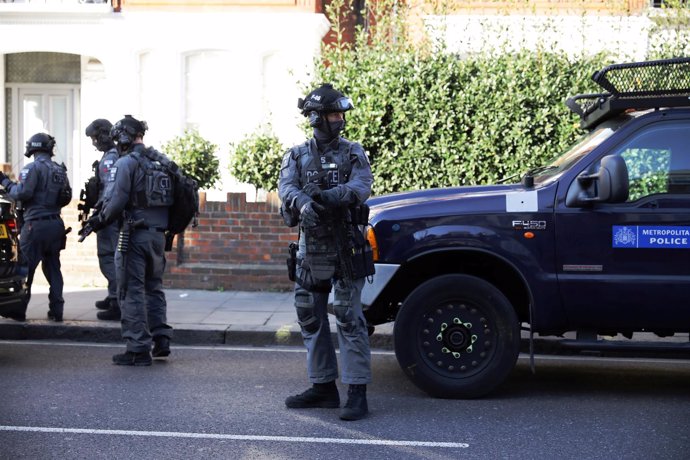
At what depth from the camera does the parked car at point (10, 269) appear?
801 cm

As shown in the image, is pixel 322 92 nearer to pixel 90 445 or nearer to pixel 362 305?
pixel 362 305

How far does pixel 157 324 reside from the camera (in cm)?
823

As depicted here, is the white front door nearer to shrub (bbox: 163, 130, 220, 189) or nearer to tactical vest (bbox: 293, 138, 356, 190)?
shrub (bbox: 163, 130, 220, 189)

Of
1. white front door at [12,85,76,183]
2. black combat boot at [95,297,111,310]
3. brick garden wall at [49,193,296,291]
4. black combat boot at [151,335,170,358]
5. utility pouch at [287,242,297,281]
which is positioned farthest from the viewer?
white front door at [12,85,76,183]

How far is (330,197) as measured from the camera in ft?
19.9

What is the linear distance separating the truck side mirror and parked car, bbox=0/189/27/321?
455 cm

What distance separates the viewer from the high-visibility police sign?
21.6ft

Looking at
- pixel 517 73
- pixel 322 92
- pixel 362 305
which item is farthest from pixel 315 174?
pixel 517 73

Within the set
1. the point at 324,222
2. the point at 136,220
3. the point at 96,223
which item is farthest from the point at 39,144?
the point at 324,222

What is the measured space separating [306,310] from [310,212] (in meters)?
0.77

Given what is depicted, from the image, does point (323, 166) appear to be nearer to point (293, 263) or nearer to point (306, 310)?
point (293, 263)

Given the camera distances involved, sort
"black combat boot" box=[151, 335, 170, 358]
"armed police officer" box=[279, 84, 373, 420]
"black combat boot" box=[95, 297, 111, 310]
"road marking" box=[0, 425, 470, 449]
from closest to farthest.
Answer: "road marking" box=[0, 425, 470, 449] → "armed police officer" box=[279, 84, 373, 420] → "black combat boot" box=[151, 335, 170, 358] → "black combat boot" box=[95, 297, 111, 310]

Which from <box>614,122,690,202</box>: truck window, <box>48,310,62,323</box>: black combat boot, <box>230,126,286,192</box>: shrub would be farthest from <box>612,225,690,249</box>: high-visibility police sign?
<box>230,126,286,192</box>: shrub

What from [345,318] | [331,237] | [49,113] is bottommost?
[345,318]
